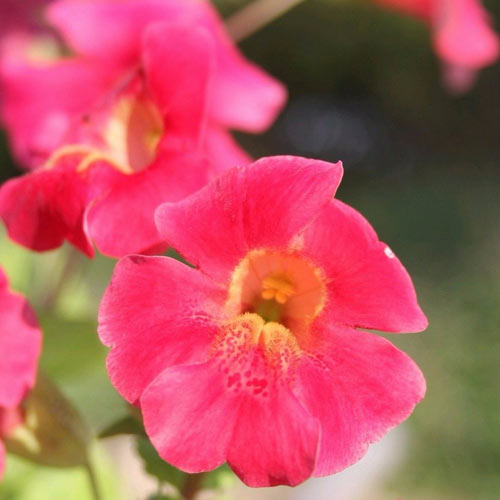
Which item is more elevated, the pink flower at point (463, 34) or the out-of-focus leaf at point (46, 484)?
the pink flower at point (463, 34)

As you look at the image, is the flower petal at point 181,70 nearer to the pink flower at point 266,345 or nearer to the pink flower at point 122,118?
the pink flower at point 122,118

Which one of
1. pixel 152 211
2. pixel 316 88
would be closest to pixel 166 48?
pixel 152 211

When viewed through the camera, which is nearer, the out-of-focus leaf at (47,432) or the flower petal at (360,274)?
the flower petal at (360,274)

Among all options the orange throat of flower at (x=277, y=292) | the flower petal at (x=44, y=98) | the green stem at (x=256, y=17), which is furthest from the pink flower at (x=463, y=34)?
the orange throat of flower at (x=277, y=292)

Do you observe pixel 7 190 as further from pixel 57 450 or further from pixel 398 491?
pixel 398 491

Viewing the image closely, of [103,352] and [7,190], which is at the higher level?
[7,190]

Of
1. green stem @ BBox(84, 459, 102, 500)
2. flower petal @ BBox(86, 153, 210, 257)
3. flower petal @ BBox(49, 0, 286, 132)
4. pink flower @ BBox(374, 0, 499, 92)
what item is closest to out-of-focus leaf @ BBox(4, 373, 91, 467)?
green stem @ BBox(84, 459, 102, 500)

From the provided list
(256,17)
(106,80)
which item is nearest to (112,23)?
(106,80)
